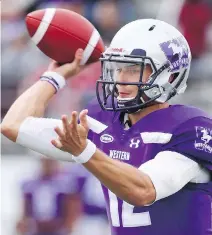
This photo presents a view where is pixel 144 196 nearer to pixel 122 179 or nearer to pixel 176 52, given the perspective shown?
pixel 122 179

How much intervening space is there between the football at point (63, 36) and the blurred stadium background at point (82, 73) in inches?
94.3

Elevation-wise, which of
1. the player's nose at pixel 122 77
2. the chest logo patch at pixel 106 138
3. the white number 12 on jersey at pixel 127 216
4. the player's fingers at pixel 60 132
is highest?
the player's fingers at pixel 60 132

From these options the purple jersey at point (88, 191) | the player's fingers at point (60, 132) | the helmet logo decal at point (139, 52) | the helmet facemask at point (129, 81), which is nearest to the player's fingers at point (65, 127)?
the player's fingers at point (60, 132)

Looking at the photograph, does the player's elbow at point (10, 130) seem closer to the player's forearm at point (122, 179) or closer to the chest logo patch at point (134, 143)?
the chest logo patch at point (134, 143)

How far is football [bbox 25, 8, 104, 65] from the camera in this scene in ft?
12.3

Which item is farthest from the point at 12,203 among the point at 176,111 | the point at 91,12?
the point at 176,111

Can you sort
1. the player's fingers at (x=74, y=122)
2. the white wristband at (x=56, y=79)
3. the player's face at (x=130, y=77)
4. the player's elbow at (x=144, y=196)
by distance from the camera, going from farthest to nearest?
the white wristband at (x=56, y=79)
the player's face at (x=130, y=77)
the player's elbow at (x=144, y=196)
the player's fingers at (x=74, y=122)

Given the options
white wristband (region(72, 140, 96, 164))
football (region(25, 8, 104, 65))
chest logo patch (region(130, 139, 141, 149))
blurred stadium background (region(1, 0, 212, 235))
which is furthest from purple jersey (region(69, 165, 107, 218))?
white wristband (region(72, 140, 96, 164))

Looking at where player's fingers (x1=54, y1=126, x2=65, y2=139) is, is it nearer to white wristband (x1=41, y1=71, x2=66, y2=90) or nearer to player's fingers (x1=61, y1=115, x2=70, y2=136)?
player's fingers (x1=61, y1=115, x2=70, y2=136)

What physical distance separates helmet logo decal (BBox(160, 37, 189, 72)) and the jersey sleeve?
263mm

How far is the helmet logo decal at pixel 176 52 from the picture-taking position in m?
3.36

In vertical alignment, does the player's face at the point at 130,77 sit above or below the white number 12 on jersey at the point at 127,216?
above

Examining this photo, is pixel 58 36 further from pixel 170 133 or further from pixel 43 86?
pixel 170 133

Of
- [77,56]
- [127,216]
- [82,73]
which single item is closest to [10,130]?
[77,56]
